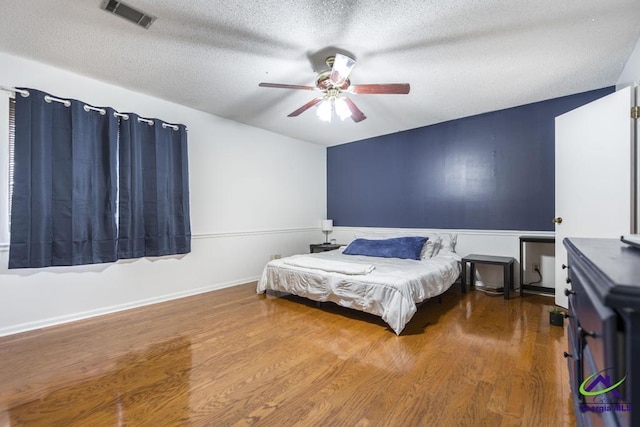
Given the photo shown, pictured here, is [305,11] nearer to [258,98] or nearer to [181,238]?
[258,98]

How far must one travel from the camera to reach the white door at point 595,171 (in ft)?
8.17

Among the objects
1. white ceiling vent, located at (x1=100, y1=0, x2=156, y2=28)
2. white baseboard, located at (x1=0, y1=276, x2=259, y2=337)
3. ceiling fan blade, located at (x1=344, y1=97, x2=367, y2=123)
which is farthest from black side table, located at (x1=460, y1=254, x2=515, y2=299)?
white ceiling vent, located at (x1=100, y1=0, x2=156, y2=28)

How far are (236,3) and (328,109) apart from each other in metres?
1.17

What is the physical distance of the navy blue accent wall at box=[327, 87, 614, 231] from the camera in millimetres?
3684

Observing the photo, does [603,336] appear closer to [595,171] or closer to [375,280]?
[375,280]

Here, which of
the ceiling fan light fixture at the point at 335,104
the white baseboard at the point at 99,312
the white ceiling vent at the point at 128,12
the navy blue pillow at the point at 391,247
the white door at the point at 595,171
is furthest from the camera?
the navy blue pillow at the point at 391,247

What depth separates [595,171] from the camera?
2.75m

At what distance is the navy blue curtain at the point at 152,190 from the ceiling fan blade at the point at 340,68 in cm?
220

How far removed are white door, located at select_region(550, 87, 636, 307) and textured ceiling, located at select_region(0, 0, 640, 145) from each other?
0.49 metres

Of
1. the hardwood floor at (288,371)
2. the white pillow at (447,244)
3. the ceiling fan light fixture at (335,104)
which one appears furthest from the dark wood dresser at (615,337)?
the white pillow at (447,244)

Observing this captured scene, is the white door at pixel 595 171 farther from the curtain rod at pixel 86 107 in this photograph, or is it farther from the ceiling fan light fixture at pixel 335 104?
the curtain rod at pixel 86 107

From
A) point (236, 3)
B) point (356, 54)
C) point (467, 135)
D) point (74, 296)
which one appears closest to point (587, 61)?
point (467, 135)

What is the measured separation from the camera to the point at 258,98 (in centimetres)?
347

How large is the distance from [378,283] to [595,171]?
2.30 meters
